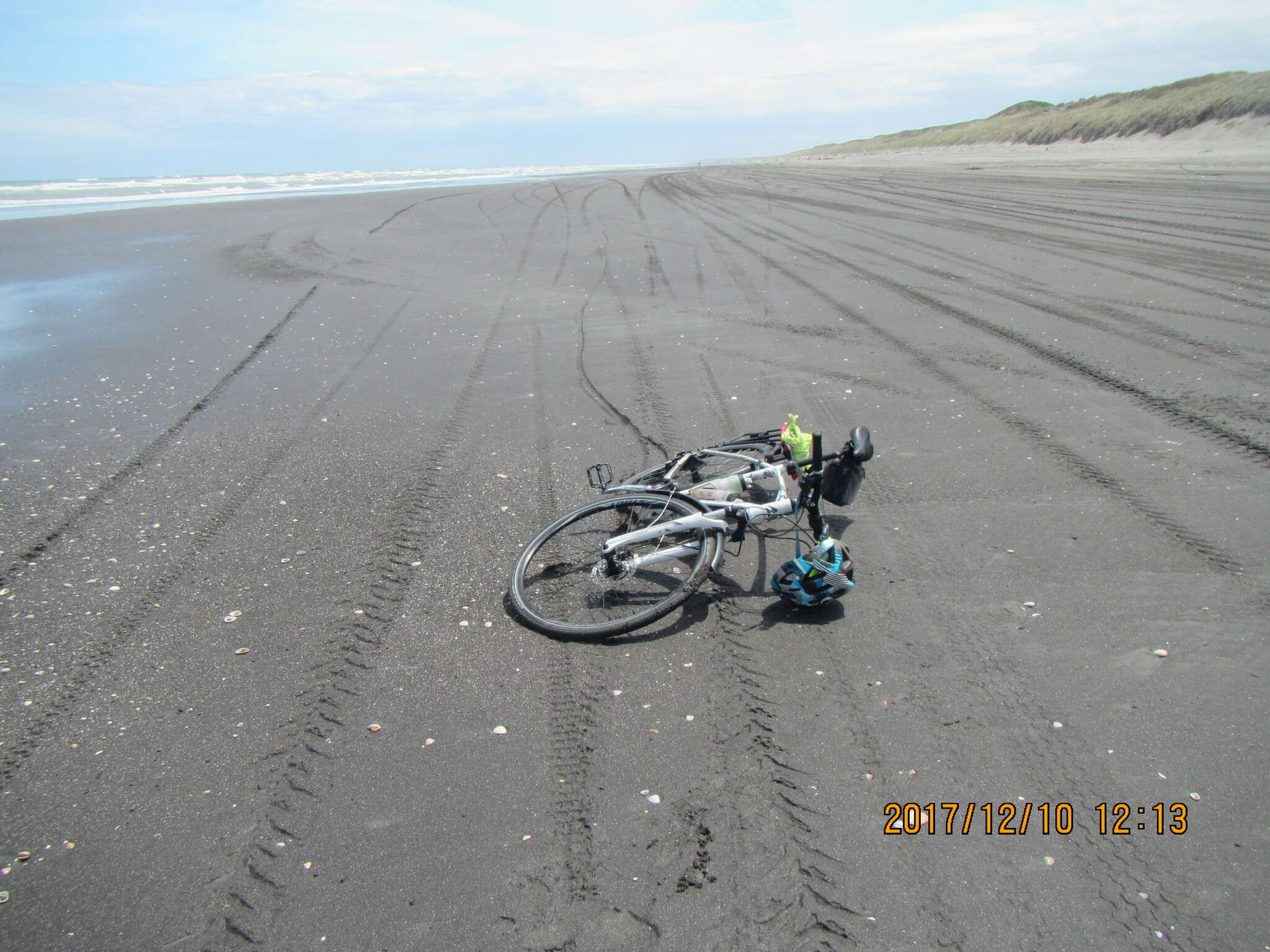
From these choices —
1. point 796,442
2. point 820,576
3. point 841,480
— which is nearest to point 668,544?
point 820,576

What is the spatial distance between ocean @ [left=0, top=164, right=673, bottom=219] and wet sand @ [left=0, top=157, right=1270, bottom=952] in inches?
971

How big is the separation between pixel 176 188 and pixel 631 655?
45.3 metres

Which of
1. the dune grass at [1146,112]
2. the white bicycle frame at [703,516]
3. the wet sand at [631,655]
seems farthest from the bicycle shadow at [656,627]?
the dune grass at [1146,112]

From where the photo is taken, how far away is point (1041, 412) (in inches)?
240

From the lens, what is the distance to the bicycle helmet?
366 centimetres

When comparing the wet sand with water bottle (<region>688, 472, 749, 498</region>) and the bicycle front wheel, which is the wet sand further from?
water bottle (<region>688, 472, 749, 498</region>)

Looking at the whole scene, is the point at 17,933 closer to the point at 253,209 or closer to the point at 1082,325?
the point at 1082,325

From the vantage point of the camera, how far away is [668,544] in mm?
4164

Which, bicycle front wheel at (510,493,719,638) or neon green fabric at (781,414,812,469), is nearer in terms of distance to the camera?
bicycle front wheel at (510,493,719,638)

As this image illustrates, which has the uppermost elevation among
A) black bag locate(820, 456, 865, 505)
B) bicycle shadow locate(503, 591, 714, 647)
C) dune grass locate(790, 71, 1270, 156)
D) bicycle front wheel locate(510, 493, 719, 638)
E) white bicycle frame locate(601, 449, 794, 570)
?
dune grass locate(790, 71, 1270, 156)

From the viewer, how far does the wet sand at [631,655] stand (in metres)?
2.42

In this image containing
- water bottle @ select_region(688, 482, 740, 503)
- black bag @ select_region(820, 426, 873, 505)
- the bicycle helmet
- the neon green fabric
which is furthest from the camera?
the neon green fabric

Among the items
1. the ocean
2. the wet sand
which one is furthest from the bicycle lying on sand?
the ocean

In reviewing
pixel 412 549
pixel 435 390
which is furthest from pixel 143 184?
pixel 412 549
